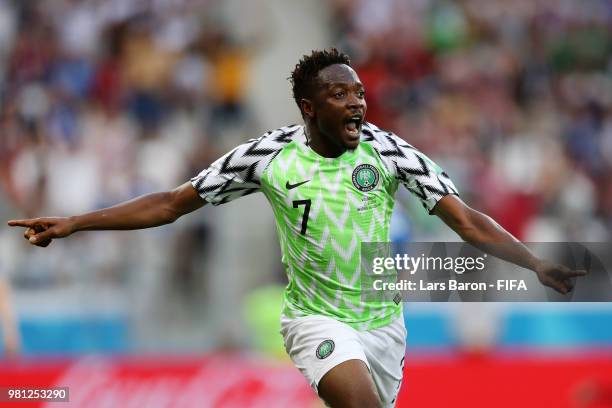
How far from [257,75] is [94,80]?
199 centimetres

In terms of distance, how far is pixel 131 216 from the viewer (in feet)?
22.1

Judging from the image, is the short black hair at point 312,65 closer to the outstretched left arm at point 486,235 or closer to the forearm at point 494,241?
the outstretched left arm at point 486,235

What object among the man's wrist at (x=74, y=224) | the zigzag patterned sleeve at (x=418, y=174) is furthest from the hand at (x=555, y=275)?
the man's wrist at (x=74, y=224)

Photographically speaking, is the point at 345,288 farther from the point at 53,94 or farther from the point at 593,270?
the point at 53,94

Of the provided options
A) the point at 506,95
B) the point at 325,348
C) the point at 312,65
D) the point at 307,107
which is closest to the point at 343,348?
the point at 325,348

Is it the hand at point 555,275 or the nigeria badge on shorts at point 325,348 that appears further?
the nigeria badge on shorts at point 325,348

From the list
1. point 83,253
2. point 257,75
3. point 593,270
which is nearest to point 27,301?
point 83,253

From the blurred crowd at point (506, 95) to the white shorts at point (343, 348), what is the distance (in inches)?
238

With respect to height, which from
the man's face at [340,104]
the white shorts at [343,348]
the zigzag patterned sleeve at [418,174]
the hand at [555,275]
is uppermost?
the man's face at [340,104]

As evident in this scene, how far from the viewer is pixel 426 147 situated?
13.8m

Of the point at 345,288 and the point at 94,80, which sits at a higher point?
the point at 94,80

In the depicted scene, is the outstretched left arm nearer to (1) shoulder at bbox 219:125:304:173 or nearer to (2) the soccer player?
(2) the soccer player

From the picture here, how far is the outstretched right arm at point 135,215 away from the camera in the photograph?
6.66 meters

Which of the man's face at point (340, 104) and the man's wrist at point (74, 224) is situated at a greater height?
the man's face at point (340, 104)
